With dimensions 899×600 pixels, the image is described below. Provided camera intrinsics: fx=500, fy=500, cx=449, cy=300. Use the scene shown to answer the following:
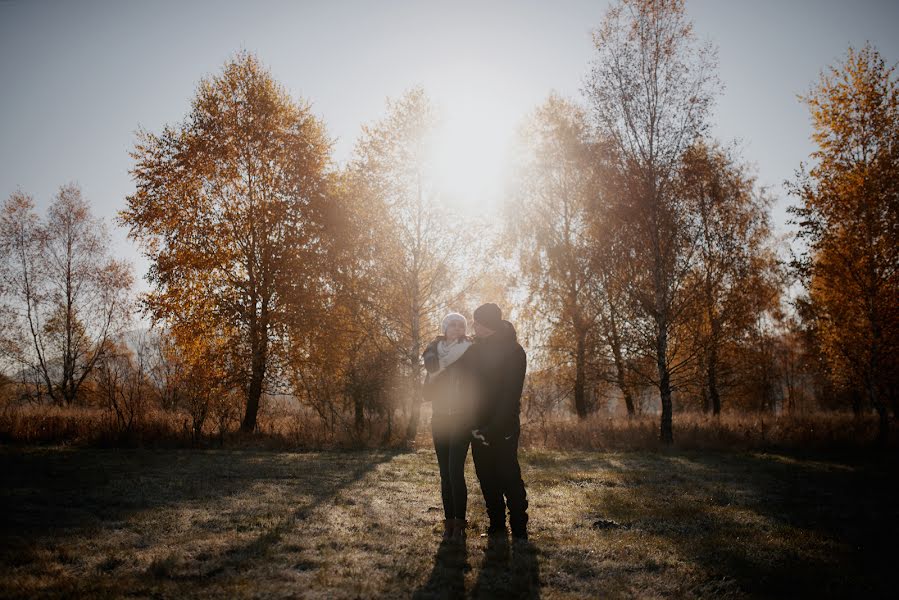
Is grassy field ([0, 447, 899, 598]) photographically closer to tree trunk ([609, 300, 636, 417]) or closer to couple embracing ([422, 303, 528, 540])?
couple embracing ([422, 303, 528, 540])

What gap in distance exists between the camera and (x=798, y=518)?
5738 mm

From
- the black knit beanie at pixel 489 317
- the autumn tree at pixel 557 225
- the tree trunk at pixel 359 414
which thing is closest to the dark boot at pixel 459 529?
the black knit beanie at pixel 489 317

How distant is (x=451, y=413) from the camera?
4887mm

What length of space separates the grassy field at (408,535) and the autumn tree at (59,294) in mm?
17368

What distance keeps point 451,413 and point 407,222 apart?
1078cm

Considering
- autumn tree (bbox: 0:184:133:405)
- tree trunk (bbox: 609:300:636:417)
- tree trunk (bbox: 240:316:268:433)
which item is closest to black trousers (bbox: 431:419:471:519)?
tree trunk (bbox: 609:300:636:417)

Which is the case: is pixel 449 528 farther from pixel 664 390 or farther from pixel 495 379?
pixel 664 390

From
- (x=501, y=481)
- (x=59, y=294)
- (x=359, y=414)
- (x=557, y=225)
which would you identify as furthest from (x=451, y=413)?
(x=59, y=294)

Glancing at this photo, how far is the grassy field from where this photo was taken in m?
3.49

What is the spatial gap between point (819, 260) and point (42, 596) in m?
17.3

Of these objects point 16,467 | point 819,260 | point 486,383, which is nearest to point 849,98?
point 819,260

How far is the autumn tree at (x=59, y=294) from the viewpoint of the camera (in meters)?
22.2

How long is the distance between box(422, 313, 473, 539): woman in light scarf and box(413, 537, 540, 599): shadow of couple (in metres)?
0.37

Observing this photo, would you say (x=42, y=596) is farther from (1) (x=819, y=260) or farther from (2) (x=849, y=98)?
(2) (x=849, y=98)
